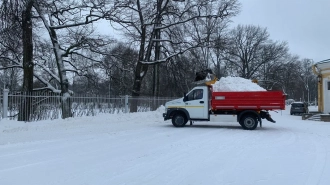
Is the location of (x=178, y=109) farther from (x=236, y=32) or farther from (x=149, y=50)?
(x=236, y=32)

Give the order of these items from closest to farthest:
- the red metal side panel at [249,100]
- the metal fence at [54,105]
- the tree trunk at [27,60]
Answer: the metal fence at [54,105]
the tree trunk at [27,60]
the red metal side panel at [249,100]

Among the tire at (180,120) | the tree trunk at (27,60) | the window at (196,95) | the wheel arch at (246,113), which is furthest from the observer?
the tire at (180,120)

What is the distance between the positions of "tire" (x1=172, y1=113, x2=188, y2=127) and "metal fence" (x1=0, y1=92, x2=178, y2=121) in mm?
5928

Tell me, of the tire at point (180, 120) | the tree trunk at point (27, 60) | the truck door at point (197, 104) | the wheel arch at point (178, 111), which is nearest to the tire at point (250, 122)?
the truck door at point (197, 104)

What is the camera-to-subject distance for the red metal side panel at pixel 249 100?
15445mm

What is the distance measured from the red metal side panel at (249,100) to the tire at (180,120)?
5.70 feet

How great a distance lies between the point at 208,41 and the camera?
2662 centimetres

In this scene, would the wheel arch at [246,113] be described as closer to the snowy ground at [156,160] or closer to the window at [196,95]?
the window at [196,95]

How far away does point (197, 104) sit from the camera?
16.9 metres

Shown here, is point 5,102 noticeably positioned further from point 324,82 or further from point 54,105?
point 324,82

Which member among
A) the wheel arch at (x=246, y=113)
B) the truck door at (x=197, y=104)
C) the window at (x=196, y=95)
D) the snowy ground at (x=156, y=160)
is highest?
the window at (x=196, y=95)

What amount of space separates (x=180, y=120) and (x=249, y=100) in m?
3.81

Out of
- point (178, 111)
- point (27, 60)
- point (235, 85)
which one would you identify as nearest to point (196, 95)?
point (178, 111)

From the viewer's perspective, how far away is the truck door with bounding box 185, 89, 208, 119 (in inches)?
660
